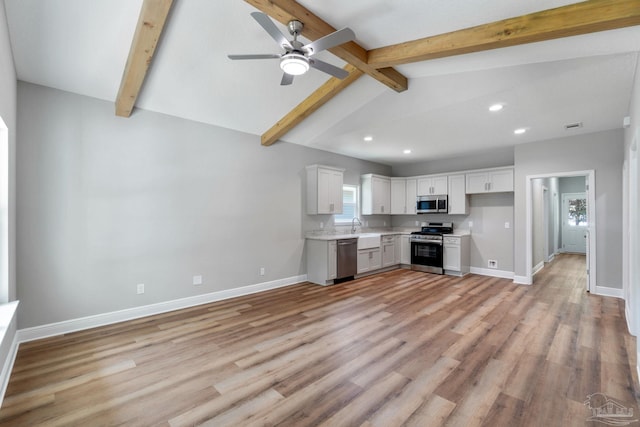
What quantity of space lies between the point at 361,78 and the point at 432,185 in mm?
3947

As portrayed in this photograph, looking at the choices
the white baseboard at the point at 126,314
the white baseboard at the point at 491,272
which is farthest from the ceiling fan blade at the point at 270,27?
the white baseboard at the point at 491,272

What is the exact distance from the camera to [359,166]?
7098mm

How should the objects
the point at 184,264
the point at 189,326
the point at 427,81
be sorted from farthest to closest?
the point at 184,264 → the point at 427,81 → the point at 189,326

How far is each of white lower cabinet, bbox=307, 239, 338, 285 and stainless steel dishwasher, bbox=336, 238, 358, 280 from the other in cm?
11

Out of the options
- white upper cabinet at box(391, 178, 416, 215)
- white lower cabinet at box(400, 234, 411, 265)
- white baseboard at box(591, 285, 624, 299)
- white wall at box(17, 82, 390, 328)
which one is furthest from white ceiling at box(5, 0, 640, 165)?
white lower cabinet at box(400, 234, 411, 265)

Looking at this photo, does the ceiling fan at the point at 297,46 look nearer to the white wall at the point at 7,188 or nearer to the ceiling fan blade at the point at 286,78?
the ceiling fan blade at the point at 286,78

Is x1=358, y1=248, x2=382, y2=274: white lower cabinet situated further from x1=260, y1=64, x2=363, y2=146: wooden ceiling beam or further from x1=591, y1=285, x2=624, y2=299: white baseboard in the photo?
x1=591, y1=285, x2=624, y2=299: white baseboard

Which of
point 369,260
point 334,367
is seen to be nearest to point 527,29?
point 334,367

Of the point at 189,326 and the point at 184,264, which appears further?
the point at 184,264

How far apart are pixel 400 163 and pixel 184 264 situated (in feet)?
19.5

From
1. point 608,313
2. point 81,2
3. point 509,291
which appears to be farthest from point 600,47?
point 81,2

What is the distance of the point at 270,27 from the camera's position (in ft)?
6.97

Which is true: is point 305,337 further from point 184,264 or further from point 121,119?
point 121,119

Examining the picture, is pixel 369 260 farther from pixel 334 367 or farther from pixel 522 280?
pixel 334 367
